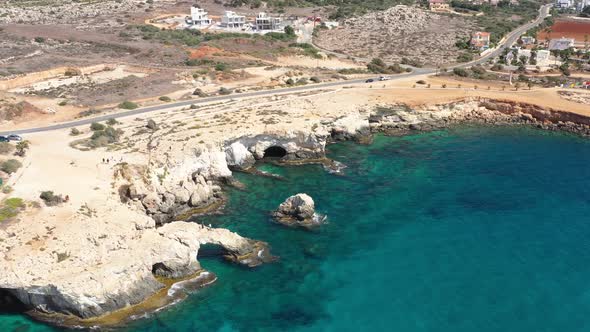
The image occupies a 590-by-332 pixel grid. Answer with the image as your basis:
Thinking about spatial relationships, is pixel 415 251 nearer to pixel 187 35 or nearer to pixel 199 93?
pixel 199 93

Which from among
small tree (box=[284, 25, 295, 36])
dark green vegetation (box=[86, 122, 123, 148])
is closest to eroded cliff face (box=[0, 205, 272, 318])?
dark green vegetation (box=[86, 122, 123, 148])

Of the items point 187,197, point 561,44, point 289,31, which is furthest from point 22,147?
point 561,44

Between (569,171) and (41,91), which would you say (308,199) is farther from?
(41,91)

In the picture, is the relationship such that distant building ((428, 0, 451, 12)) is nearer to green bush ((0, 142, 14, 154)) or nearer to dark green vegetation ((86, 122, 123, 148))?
dark green vegetation ((86, 122, 123, 148))

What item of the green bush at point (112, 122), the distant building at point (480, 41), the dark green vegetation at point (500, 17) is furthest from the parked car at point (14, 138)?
the dark green vegetation at point (500, 17)

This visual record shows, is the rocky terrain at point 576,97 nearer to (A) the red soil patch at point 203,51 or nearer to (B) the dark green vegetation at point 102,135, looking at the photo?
(A) the red soil patch at point 203,51

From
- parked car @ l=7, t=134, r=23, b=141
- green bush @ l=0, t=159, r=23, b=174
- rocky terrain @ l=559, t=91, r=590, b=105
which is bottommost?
green bush @ l=0, t=159, r=23, b=174

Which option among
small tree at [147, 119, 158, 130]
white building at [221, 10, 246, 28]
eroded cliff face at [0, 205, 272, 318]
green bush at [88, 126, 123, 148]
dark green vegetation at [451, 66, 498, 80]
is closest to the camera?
eroded cliff face at [0, 205, 272, 318]

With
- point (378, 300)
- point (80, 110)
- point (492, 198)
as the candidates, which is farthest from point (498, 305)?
point (80, 110)
